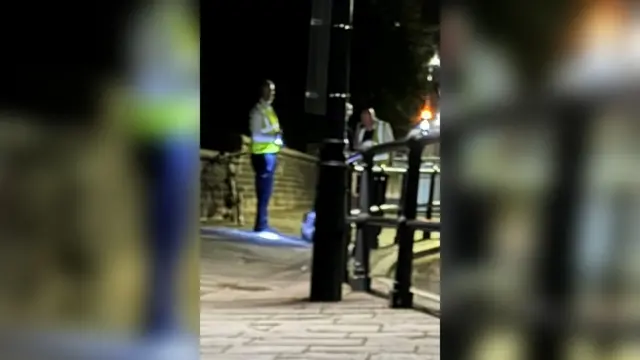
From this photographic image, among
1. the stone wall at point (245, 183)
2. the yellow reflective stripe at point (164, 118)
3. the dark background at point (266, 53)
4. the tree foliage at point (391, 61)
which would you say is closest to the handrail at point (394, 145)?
the yellow reflective stripe at point (164, 118)

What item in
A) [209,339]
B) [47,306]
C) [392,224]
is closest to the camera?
[47,306]

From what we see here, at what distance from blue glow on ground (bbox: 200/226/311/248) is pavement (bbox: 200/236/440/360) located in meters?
2.32

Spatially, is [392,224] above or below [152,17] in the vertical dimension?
below

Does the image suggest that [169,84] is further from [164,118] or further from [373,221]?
[373,221]

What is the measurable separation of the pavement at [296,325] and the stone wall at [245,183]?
13.0 feet

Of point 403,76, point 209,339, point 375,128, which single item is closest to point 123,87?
point 209,339

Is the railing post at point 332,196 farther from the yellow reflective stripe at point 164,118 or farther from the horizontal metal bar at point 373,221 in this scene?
the yellow reflective stripe at point 164,118

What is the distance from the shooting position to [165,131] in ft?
4.42

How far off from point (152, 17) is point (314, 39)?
397cm

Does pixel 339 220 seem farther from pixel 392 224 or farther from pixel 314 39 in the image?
pixel 314 39

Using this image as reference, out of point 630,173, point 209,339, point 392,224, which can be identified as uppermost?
point 630,173

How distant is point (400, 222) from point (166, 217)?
337 cm

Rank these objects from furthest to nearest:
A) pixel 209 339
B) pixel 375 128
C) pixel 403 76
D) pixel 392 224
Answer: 1. pixel 403 76
2. pixel 375 128
3. pixel 392 224
4. pixel 209 339

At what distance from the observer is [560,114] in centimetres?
129
